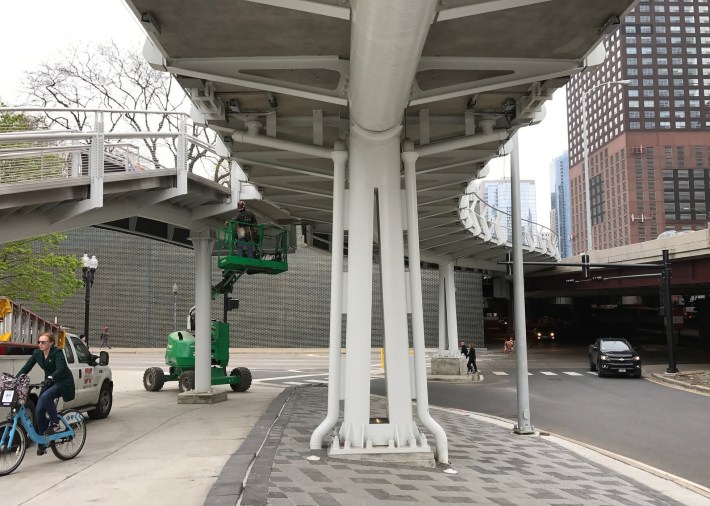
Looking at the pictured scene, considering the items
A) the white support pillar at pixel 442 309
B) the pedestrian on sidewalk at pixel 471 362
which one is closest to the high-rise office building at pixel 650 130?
the white support pillar at pixel 442 309

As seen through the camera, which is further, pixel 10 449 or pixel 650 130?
pixel 650 130

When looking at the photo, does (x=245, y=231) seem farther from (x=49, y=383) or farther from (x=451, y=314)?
(x=451, y=314)

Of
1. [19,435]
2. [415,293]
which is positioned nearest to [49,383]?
[19,435]

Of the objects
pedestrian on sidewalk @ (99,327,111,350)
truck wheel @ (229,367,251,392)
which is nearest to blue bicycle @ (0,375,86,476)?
truck wheel @ (229,367,251,392)

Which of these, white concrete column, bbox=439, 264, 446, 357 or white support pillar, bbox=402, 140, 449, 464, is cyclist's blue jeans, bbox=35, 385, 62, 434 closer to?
white support pillar, bbox=402, 140, 449, 464

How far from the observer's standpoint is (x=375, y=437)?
9219mm

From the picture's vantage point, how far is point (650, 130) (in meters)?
150

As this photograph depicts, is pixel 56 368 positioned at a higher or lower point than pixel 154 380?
higher

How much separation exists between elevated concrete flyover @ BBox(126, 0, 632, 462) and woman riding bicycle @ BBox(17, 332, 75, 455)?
3.72 m

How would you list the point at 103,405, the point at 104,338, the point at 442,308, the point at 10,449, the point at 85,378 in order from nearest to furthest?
1. the point at 10,449
2. the point at 85,378
3. the point at 103,405
4. the point at 442,308
5. the point at 104,338

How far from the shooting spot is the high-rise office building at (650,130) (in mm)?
143375

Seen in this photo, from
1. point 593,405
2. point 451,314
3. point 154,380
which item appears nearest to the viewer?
point 593,405

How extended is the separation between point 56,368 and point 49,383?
238mm

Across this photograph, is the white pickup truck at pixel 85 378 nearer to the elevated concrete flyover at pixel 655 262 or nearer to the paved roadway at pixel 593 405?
the paved roadway at pixel 593 405
